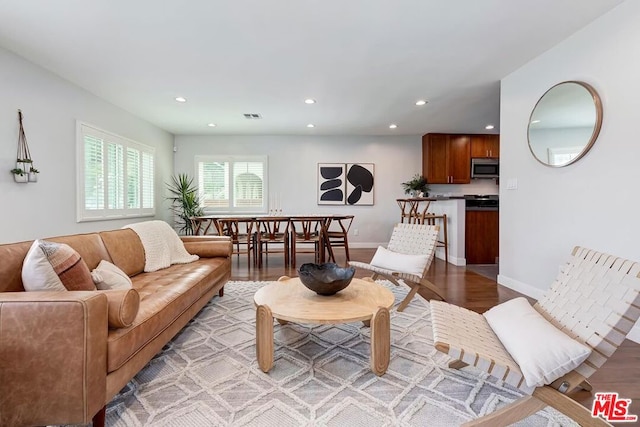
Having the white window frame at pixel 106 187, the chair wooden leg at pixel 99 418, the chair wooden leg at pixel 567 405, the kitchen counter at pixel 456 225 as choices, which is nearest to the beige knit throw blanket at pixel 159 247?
the chair wooden leg at pixel 99 418

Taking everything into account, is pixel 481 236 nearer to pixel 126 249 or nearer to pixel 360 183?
pixel 360 183

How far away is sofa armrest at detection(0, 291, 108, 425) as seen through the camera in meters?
1.09

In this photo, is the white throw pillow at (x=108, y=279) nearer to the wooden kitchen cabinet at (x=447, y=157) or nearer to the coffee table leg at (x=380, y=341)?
the coffee table leg at (x=380, y=341)

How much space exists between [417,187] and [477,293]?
10.6 feet

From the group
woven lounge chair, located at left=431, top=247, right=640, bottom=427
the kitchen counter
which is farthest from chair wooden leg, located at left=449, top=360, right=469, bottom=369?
the kitchen counter

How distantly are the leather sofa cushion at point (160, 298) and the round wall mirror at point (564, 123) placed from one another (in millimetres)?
3264

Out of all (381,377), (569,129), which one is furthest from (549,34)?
(381,377)

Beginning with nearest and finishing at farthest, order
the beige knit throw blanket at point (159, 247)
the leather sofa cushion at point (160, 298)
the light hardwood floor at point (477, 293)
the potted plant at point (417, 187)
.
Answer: the leather sofa cushion at point (160, 298) < the light hardwood floor at point (477, 293) < the beige knit throw blanket at point (159, 247) < the potted plant at point (417, 187)

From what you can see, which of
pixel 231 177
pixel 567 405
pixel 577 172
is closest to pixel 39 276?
pixel 567 405

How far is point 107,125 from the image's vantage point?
4254 mm

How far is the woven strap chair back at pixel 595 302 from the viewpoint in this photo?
1113mm

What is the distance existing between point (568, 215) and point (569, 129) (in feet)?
2.47

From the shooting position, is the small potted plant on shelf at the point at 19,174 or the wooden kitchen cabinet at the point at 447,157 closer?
the small potted plant on shelf at the point at 19,174

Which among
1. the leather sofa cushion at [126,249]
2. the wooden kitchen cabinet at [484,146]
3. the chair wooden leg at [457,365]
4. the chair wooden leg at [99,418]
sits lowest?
the chair wooden leg at [457,365]
